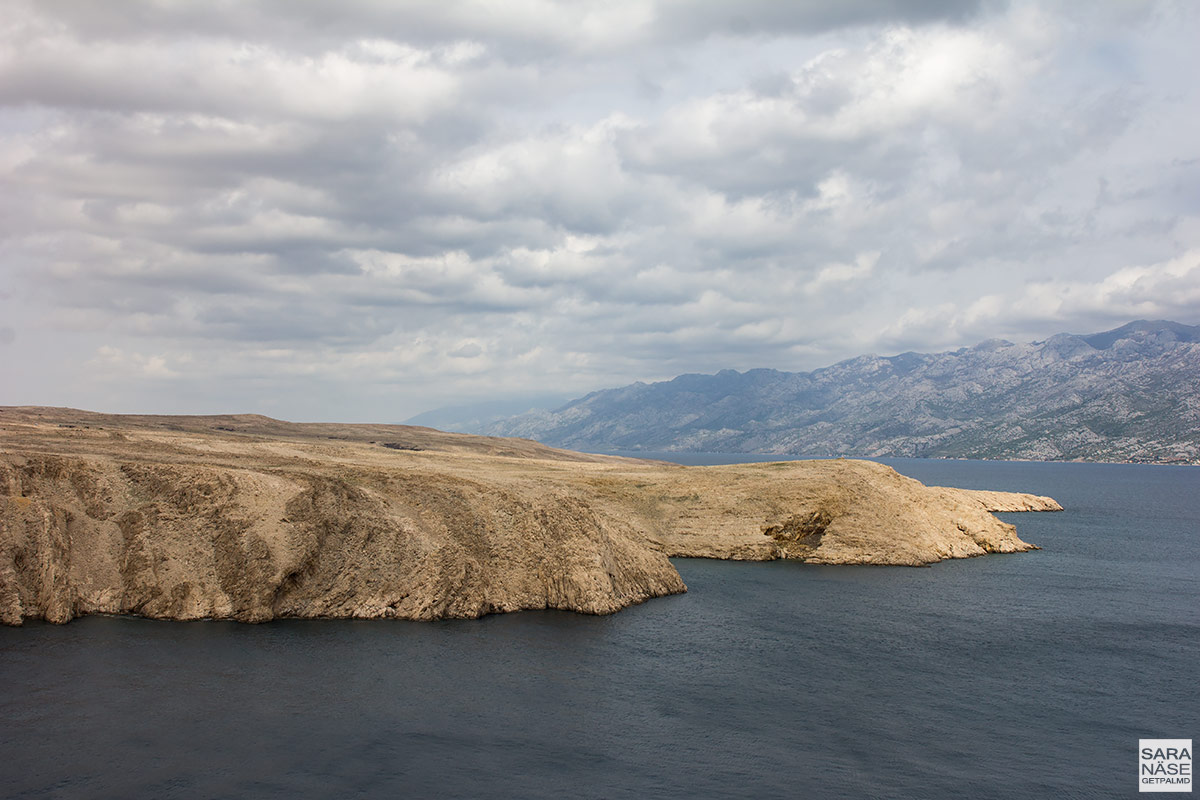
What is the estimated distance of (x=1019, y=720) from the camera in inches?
1660

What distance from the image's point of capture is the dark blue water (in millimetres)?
34156

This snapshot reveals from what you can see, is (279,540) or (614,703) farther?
(279,540)

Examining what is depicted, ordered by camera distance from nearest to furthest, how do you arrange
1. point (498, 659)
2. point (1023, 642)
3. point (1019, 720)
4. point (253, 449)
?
1. point (1019, 720)
2. point (498, 659)
3. point (1023, 642)
4. point (253, 449)

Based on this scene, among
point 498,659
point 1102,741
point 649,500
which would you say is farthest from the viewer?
point 649,500

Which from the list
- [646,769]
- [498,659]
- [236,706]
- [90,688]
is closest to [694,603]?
[498,659]

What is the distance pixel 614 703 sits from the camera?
43.8 m

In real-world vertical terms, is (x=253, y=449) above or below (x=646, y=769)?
above

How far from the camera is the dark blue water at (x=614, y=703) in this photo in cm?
3416

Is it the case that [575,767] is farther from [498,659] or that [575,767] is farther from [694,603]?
[694,603]

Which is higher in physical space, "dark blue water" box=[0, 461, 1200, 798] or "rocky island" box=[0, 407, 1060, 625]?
"rocky island" box=[0, 407, 1060, 625]

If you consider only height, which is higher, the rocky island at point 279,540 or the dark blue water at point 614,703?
the rocky island at point 279,540

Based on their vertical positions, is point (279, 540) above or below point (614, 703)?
above

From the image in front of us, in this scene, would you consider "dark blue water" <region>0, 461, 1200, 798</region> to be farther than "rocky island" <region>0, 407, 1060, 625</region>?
No

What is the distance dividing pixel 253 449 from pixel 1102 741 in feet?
292
